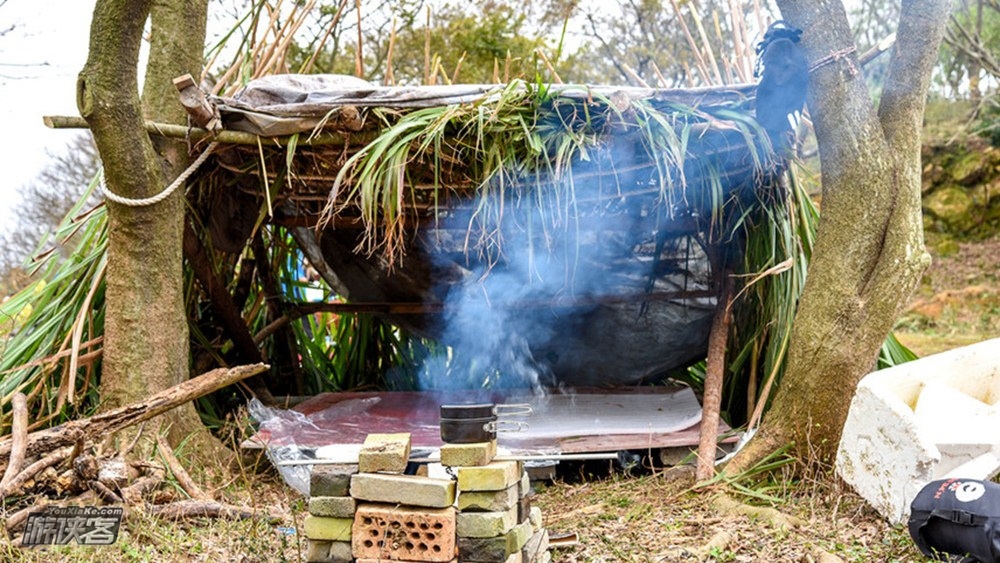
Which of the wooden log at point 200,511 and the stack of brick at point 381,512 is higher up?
the stack of brick at point 381,512

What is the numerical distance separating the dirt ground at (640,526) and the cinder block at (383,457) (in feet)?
1.36

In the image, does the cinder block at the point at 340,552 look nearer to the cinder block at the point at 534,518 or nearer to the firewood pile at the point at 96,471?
the cinder block at the point at 534,518

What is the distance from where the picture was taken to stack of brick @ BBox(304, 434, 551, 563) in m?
2.59

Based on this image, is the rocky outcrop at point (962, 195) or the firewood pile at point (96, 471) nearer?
the firewood pile at point (96, 471)

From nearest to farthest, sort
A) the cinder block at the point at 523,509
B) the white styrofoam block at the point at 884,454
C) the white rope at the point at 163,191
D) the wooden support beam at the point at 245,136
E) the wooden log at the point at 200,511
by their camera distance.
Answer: the cinder block at the point at 523,509 < the white styrofoam block at the point at 884,454 < the wooden log at the point at 200,511 < the white rope at the point at 163,191 < the wooden support beam at the point at 245,136

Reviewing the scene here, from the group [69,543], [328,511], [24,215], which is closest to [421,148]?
[328,511]

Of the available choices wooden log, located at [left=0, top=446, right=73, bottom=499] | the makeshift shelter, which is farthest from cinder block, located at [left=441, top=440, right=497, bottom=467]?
wooden log, located at [left=0, top=446, right=73, bottom=499]

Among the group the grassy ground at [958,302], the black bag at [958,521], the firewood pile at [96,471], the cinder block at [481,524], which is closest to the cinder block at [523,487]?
the cinder block at [481,524]

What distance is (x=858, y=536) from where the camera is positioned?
3.24 metres

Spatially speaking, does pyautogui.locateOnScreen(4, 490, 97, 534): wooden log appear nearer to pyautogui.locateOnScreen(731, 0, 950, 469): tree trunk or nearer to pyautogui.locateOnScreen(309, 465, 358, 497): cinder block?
pyautogui.locateOnScreen(309, 465, 358, 497): cinder block

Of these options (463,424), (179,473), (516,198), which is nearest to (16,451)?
(179,473)

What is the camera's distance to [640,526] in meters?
3.54

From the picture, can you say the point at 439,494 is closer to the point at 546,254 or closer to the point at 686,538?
the point at 686,538

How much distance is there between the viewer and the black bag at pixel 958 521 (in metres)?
2.62
